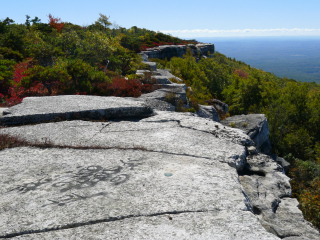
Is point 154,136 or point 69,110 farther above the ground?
point 69,110

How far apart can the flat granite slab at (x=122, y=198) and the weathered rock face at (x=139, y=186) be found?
17mm

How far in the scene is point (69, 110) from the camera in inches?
356

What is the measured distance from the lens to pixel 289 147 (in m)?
23.7

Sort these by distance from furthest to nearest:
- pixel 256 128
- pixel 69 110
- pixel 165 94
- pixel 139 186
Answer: pixel 165 94 < pixel 256 128 < pixel 69 110 < pixel 139 186

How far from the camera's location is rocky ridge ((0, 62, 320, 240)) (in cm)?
381

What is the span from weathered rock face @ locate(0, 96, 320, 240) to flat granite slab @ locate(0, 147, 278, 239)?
0.02 m

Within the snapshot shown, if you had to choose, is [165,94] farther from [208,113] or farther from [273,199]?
[273,199]

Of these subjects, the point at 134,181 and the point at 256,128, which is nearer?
the point at 134,181

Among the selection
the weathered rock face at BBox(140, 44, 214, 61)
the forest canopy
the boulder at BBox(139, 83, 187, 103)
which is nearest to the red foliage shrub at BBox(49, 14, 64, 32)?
the forest canopy

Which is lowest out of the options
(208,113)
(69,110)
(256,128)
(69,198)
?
(256,128)

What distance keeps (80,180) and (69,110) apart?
4652 mm

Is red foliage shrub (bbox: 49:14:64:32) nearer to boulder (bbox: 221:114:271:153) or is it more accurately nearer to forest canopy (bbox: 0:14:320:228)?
forest canopy (bbox: 0:14:320:228)

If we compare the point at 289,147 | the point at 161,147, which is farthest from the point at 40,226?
the point at 289,147

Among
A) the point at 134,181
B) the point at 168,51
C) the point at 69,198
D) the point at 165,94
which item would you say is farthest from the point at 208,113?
the point at 168,51
